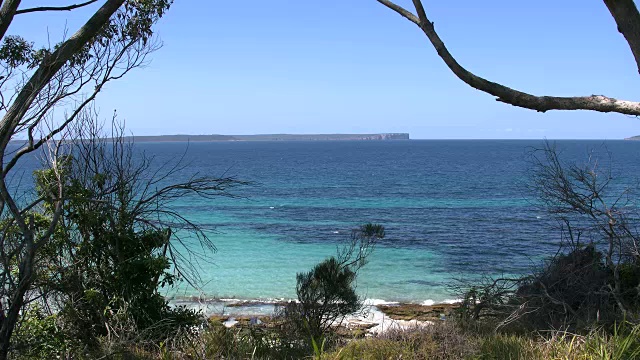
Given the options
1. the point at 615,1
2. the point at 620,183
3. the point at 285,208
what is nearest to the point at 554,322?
the point at 615,1

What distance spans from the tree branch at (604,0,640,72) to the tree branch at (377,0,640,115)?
0.48m

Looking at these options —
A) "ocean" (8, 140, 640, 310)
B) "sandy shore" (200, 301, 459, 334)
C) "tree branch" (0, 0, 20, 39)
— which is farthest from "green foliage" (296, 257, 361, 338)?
"tree branch" (0, 0, 20, 39)

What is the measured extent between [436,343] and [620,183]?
52095mm

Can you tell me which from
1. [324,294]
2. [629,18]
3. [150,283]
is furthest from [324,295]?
[629,18]

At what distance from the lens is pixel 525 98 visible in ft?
17.7

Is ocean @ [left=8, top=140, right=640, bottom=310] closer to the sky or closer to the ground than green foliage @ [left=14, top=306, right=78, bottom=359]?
closer to the ground

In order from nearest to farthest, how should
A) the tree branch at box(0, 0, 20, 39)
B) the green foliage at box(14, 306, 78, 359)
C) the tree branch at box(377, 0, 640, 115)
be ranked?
1. the tree branch at box(377, 0, 640, 115)
2. the tree branch at box(0, 0, 20, 39)
3. the green foliage at box(14, 306, 78, 359)

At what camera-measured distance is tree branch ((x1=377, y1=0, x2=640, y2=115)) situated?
210 inches

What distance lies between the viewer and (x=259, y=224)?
32.7m

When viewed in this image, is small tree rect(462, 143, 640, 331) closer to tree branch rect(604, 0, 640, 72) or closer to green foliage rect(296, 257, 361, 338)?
green foliage rect(296, 257, 361, 338)

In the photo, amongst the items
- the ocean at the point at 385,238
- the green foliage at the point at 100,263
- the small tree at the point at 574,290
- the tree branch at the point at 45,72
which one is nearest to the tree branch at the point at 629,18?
the small tree at the point at 574,290

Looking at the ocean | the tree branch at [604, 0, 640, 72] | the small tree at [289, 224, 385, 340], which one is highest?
the tree branch at [604, 0, 640, 72]

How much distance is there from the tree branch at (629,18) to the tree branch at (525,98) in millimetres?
478

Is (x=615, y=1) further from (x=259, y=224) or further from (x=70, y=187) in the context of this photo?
(x=259, y=224)
